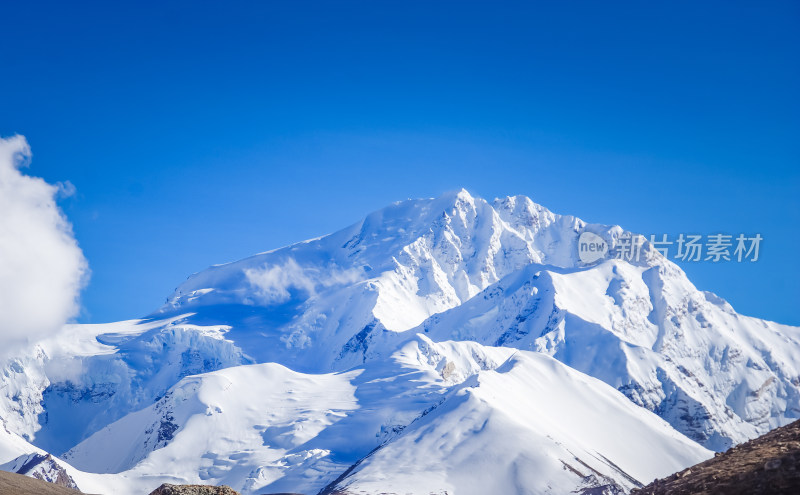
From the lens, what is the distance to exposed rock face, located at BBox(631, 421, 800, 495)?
959 inches

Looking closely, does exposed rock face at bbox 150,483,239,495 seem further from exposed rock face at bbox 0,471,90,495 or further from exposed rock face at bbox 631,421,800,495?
exposed rock face at bbox 0,471,90,495

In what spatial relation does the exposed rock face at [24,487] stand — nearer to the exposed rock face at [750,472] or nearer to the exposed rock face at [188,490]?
the exposed rock face at [188,490]

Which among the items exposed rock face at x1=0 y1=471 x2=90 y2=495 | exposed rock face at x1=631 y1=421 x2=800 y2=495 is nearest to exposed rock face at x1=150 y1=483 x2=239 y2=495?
exposed rock face at x1=631 y1=421 x2=800 y2=495

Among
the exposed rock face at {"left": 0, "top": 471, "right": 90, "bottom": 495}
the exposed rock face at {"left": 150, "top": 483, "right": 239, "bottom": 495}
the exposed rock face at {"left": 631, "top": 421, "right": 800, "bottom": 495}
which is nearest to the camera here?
the exposed rock face at {"left": 631, "top": 421, "right": 800, "bottom": 495}

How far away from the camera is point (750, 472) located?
84.5 feet

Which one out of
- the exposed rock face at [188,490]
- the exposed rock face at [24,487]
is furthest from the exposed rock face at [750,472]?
the exposed rock face at [24,487]

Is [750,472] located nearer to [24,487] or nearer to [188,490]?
[188,490]

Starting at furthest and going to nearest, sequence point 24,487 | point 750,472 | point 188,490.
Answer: point 24,487
point 188,490
point 750,472

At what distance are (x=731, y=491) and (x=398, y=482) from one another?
173 m

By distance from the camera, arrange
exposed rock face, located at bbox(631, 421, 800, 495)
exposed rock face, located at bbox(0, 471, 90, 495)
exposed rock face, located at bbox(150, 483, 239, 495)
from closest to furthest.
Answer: exposed rock face, located at bbox(631, 421, 800, 495), exposed rock face, located at bbox(150, 483, 239, 495), exposed rock face, located at bbox(0, 471, 90, 495)

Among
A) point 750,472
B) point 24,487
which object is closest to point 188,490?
point 750,472

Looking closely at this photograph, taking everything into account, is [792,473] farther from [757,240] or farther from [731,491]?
[757,240]

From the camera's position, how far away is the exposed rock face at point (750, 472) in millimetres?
→ 24359

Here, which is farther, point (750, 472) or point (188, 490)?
point (188, 490)
